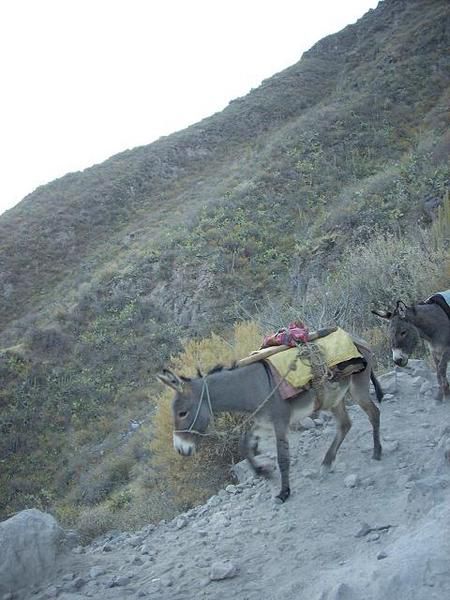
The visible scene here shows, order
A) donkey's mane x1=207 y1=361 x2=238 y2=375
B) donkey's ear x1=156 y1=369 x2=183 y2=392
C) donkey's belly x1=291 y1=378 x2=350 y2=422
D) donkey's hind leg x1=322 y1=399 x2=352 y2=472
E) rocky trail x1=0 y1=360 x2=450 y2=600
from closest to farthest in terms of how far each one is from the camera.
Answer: rocky trail x1=0 y1=360 x2=450 y2=600 → donkey's ear x1=156 y1=369 x2=183 y2=392 → donkey's belly x1=291 y1=378 x2=350 y2=422 → donkey's mane x1=207 y1=361 x2=238 y2=375 → donkey's hind leg x1=322 y1=399 x2=352 y2=472

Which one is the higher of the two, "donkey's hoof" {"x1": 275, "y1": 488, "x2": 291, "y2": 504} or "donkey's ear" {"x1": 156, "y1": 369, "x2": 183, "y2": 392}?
"donkey's ear" {"x1": 156, "y1": 369, "x2": 183, "y2": 392}

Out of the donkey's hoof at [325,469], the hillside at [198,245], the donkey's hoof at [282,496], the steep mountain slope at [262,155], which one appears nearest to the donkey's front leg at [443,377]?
the donkey's hoof at [325,469]

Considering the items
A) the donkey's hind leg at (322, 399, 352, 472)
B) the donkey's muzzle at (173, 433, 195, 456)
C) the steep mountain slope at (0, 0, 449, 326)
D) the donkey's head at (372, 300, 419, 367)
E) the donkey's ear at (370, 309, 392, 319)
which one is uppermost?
the steep mountain slope at (0, 0, 449, 326)

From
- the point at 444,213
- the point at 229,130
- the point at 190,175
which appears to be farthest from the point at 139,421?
the point at 229,130

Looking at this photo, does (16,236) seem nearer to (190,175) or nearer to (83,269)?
(83,269)

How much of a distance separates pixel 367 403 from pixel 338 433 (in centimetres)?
49

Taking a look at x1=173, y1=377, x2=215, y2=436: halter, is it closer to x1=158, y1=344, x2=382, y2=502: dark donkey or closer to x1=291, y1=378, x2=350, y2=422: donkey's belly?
x1=158, y1=344, x2=382, y2=502: dark donkey

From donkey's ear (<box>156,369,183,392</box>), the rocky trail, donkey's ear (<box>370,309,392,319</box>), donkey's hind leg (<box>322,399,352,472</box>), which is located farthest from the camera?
donkey's ear (<box>370,309,392,319</box>)

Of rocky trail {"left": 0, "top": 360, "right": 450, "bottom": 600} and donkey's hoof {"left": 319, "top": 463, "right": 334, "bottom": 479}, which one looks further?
donkey's hoof {"left": 319, "top": 463, "right": 334, "bottom": 479}

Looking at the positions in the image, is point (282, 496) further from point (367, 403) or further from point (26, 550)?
point (26, 550)

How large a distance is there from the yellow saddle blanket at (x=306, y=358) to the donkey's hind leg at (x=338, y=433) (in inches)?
26.0

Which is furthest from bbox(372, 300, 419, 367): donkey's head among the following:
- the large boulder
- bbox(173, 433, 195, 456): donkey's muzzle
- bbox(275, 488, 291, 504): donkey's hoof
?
the large boulder

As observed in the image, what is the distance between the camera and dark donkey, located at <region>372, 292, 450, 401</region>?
640 cm

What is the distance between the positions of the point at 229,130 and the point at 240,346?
108 ft
